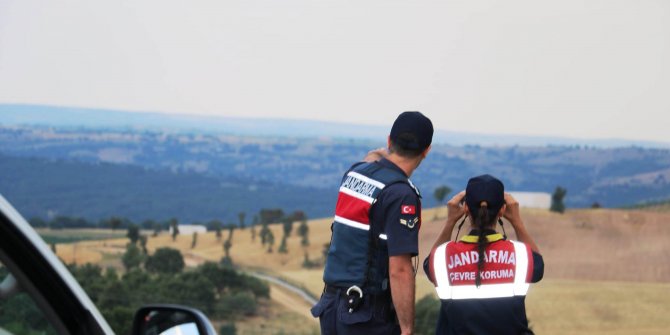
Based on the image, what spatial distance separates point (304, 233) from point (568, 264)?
14.2 m

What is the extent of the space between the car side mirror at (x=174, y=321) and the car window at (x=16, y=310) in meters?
0.24

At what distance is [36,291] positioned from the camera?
1.64 m

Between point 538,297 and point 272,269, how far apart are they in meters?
13.9

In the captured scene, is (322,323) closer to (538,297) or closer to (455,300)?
(455,300)

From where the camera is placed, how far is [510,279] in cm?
407

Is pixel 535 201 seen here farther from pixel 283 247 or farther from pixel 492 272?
pixel 492 272

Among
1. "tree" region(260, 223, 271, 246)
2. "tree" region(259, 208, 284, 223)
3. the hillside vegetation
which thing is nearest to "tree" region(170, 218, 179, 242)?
"tree" region(260, 223, 271, 246)

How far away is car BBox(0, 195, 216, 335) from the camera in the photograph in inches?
61.9

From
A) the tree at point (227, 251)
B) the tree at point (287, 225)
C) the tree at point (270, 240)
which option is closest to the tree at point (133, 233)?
the tree at point (227, 251)

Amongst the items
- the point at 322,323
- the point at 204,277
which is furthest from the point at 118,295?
the point at 322,323

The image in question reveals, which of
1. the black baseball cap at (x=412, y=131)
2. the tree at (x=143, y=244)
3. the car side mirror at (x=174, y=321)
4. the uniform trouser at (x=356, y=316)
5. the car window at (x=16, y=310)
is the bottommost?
the tree at (x=143, y=244)

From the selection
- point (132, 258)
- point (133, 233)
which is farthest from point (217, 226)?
point (132, 258)

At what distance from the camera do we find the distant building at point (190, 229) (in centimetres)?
7178

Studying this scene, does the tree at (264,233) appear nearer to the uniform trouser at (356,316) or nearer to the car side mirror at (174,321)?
the uniform trouser at (356,316)
